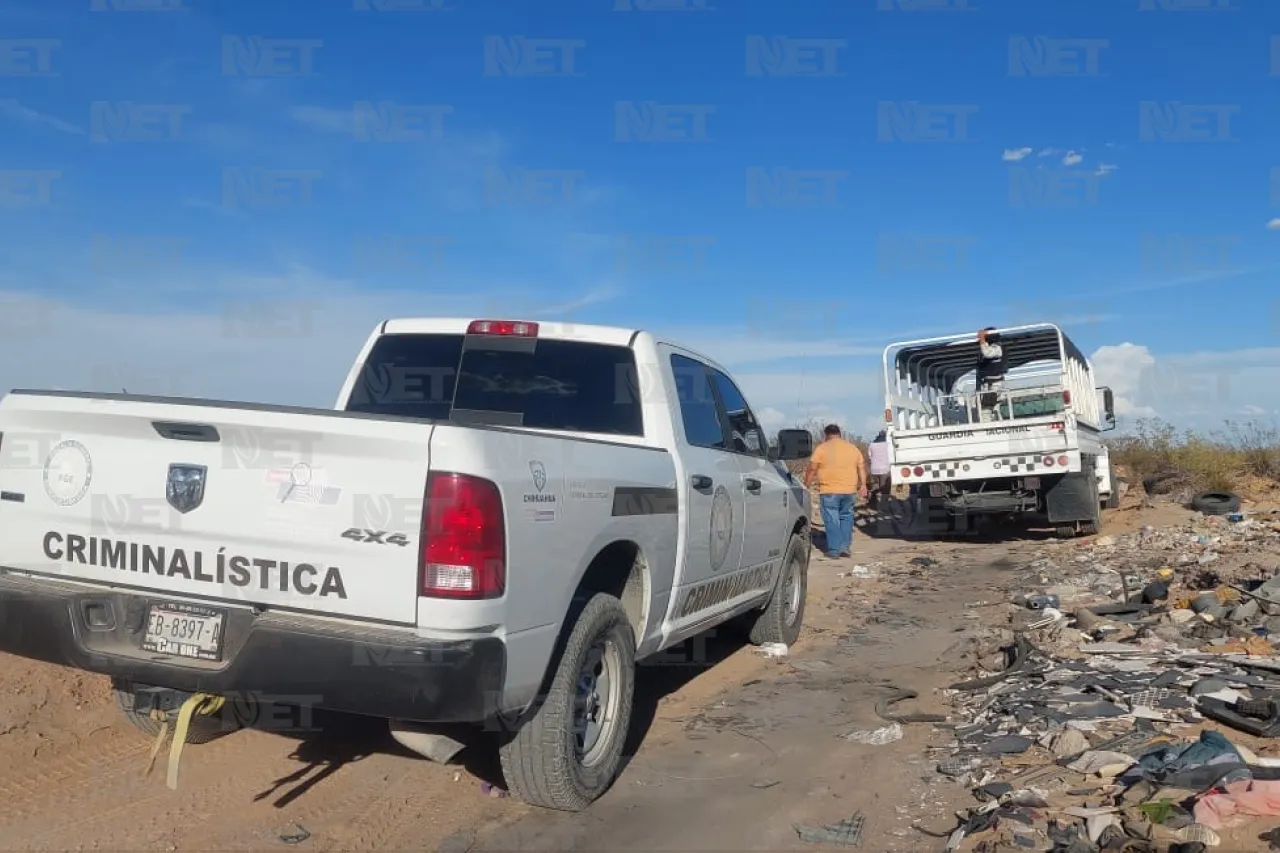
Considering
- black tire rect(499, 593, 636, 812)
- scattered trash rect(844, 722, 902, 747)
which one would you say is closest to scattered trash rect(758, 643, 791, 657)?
scattered trash rect(844, 722, 902, 747)

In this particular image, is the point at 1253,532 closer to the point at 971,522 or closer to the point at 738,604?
the point at 971,522

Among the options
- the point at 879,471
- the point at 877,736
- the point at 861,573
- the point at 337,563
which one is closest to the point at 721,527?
the point at 877,736

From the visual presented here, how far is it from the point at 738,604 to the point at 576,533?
8.39 ft

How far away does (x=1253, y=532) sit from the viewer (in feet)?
41.7

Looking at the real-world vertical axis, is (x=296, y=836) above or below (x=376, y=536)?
below

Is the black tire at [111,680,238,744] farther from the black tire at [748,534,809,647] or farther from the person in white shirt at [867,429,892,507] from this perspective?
the person in white shirt at [867,429,892,507]

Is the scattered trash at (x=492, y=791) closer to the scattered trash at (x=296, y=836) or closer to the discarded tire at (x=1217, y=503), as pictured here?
the scattered trash at (x=296, y=836)

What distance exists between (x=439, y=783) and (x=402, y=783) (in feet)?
0.51

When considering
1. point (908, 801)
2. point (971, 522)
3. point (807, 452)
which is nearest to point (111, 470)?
point (908, 801)

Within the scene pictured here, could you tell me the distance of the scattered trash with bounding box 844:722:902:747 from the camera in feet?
16.5

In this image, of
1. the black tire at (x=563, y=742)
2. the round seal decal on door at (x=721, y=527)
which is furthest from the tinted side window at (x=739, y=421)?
the black tire at (x=563, y=742)

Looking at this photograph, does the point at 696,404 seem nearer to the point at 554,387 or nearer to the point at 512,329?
the point at 554,387

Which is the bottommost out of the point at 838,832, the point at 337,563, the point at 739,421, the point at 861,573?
the point at 838,832

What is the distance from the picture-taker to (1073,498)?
43.0 ft
